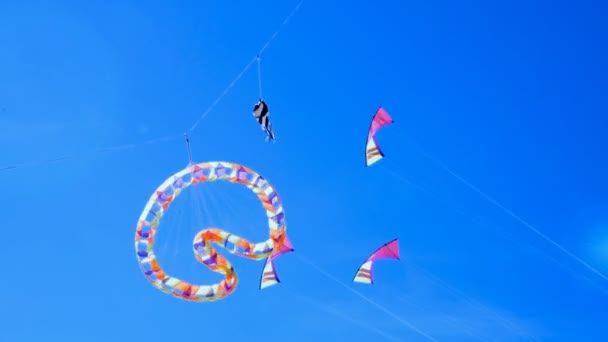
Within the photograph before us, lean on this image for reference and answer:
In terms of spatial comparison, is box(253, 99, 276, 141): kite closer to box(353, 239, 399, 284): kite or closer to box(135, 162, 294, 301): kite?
box(135, 162, 294, 301): kite

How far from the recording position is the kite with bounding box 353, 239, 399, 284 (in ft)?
58.7

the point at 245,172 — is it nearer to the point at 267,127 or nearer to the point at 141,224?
the point at 267,127

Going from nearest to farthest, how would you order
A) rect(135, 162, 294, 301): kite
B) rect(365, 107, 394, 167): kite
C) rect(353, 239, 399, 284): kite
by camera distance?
rect(135, 162, 294, 301): kite → rect(365, 107, 394, 167): kite → rect(353, 239, 399, 284): kite

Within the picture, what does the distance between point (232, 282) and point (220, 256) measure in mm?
672

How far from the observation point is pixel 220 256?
13477 mm

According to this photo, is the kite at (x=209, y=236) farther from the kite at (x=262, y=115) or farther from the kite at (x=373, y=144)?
the kite at (x=373, y=144)

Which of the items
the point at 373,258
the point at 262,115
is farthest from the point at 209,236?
the point at 373,258

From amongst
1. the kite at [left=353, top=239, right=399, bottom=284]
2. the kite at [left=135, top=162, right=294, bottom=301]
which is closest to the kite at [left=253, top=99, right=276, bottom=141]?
the kite at [left=135, top=162, right=294, bottom=301]

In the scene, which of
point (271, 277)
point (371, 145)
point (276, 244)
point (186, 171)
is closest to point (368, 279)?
point (271, 277)

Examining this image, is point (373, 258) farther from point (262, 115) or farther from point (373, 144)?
point (262, 115)

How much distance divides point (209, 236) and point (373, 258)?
6.46m

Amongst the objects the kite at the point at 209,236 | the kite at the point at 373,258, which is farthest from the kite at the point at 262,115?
the kite at the point at 373,258

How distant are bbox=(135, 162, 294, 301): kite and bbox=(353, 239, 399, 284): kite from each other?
5.15 metres

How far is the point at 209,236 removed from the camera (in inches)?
526
